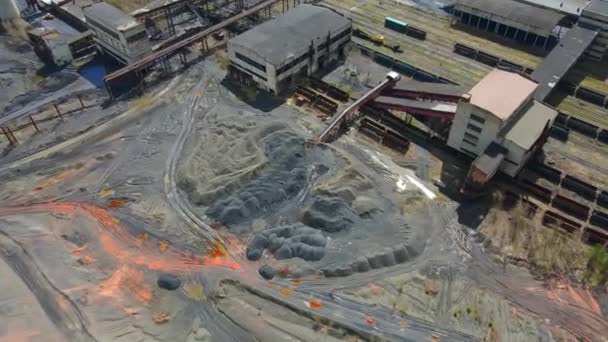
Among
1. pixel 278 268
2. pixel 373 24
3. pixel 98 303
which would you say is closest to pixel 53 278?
pixel 98 303

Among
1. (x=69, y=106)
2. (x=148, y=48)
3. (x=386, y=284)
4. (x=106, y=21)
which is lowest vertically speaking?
(x=386, y=284)

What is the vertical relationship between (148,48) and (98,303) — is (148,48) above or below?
above

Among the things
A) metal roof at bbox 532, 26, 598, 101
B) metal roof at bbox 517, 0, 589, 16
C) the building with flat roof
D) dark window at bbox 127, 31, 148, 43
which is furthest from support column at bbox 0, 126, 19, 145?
metal roof at bbox 517, 0, 589, 16

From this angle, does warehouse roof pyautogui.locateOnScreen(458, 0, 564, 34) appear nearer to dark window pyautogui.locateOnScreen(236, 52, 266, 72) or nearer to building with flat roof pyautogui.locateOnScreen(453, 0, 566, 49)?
building with flat roof pyautogui.locateOnScreen(453, 0, 566, 49)

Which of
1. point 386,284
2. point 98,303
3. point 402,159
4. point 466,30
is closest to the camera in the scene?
point 98,303

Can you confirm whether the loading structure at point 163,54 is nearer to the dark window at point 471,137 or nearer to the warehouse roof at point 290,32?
the warehouse roof at point 290,32

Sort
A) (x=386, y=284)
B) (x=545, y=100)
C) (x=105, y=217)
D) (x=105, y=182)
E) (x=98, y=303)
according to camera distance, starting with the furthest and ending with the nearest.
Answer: (x=545, y=100) < (x=105, y=182) < (x=105, y=217) < (x=386, y=284) < (x=98, y=303)

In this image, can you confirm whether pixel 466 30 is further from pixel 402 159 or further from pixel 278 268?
pixel 278 268

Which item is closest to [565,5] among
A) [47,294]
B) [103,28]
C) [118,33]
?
[118,33]
